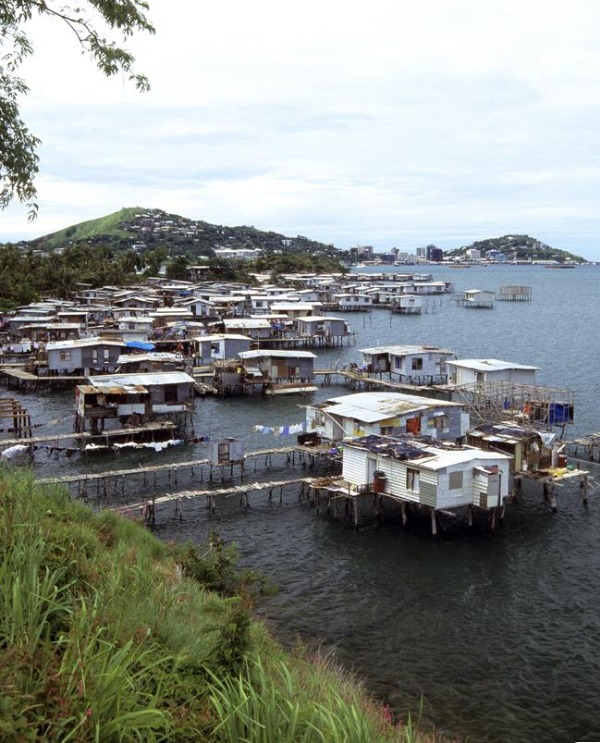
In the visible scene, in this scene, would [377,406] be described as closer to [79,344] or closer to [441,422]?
[441,422]

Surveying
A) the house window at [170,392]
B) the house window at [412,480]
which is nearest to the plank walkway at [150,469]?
the house window at [412,480]

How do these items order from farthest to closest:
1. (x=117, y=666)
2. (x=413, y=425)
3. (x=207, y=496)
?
(x=413, y=425) < (x=207, y=496) < (x=117, y=666)

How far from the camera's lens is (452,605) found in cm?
2533

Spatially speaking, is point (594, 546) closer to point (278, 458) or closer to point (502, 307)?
point (278, 458)

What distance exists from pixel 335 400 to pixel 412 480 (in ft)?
43.8

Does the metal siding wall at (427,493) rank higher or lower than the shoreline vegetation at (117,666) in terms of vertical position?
lower

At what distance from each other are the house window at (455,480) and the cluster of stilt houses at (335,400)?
6 centimetres

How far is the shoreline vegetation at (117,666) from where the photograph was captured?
6.65 metres

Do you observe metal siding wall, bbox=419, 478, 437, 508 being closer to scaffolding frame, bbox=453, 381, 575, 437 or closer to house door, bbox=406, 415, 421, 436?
house door, bbox=406, 415, 421, 436

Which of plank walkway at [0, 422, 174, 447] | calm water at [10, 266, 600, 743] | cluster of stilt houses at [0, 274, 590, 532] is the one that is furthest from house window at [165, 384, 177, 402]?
calm water at [10, 266, 600, 743]

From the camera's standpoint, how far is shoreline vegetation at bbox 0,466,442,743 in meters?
6.65

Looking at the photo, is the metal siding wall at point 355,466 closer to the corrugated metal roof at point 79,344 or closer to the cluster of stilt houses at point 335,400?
the cluster of stilt houses at point 335,400

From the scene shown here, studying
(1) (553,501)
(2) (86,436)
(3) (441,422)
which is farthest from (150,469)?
(1) (553,501)

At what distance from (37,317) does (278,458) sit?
5969 cm
